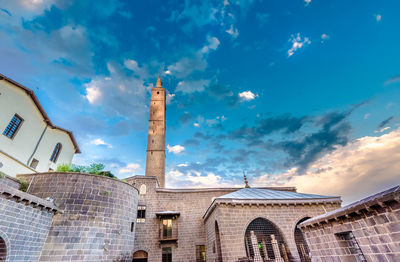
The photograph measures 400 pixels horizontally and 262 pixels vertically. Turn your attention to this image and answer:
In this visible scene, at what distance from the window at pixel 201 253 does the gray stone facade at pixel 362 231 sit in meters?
14.1

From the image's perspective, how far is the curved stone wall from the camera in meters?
11.3

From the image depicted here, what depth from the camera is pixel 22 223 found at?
9633 millimetres

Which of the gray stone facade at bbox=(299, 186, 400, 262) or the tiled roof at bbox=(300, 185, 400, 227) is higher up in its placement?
the tiled roof at bbox=(300, 185, 400, 227)

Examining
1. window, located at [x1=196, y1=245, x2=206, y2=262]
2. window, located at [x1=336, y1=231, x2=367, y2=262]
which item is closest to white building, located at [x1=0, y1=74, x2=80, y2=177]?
window, located at [x1=196, y1=245, x2=206, y2=262]

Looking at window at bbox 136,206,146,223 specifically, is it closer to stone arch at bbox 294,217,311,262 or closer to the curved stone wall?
the curved stone wall

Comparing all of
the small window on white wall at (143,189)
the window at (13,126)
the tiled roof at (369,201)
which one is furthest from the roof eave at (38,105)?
the tiled roof at (369,201)

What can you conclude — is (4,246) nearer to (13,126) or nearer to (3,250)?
(3,250)

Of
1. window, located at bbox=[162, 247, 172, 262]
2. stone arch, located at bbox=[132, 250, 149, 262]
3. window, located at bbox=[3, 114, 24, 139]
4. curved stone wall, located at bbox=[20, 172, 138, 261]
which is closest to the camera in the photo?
curved stone wall, located at bbox=[20, 172, 138, 261]

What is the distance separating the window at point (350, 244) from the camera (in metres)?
5.89

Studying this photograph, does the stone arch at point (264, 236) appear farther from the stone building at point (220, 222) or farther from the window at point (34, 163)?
the window at point (34, 163)

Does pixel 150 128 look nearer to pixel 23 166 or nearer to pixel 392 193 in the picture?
pixel 23 166

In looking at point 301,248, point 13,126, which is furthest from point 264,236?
point 13,126

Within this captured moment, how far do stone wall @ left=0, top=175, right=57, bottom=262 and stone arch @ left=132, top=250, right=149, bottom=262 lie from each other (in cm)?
1004

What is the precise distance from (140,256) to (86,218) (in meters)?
9.30
